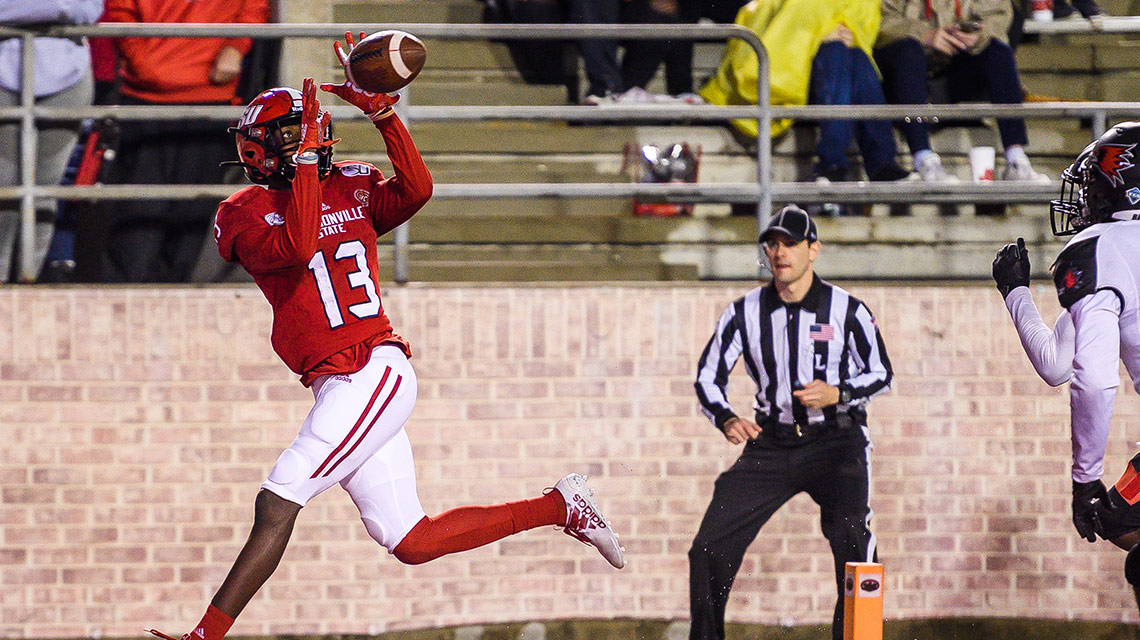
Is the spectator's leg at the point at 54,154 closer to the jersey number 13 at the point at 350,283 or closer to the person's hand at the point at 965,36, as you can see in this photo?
the jersey number 13 at the point at 350,283

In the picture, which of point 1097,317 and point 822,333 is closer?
point 1097,317

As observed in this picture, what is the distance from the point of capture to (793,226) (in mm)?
6191

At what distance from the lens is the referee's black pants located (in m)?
6.10

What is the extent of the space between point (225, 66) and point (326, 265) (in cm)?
228

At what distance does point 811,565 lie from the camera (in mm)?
6867

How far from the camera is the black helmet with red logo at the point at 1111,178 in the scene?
5293 mm

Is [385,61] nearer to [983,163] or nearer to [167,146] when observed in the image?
[167,146]

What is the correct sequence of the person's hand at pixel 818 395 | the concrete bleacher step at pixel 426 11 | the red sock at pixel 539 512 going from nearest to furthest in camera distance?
the red sock at pixel 539 512 < the person's hand at pixel 818 395 < the concrete bleacher step at pixel 426 11

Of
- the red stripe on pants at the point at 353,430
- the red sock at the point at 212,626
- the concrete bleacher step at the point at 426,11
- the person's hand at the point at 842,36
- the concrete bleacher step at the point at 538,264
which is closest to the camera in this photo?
the red sock at the point at 212,626

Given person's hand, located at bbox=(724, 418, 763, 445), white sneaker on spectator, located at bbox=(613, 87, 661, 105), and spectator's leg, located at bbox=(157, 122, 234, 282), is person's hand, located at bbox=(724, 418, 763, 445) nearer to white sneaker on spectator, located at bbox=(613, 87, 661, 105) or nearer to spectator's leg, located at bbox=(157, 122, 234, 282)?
white sneaker on spectator, located at bbox=(613, 87, 661, 105)

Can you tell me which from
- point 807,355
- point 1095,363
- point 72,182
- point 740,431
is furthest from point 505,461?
point 1095,363

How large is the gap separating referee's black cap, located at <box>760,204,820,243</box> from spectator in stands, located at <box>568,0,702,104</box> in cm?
124

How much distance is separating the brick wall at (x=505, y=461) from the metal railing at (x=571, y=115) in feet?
1.54

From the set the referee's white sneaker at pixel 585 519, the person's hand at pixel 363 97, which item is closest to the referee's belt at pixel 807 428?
the referee's white sneaker at pixel 585 519
